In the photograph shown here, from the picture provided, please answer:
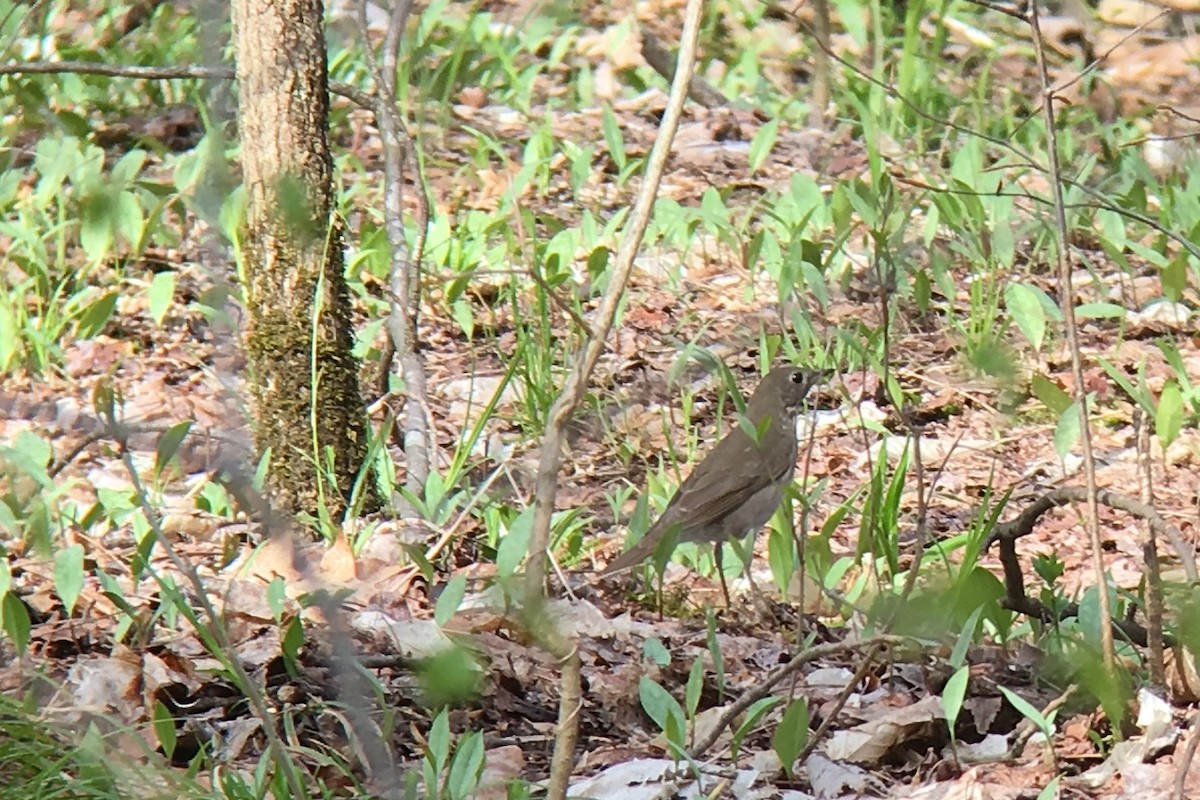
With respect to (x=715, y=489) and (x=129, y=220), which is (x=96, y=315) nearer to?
(x=129, y=220)

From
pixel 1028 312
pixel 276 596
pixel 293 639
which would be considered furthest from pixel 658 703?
pixel 1028 312

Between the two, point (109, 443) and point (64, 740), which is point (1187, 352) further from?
point (64, 740)

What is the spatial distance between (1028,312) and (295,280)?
96.7 inches

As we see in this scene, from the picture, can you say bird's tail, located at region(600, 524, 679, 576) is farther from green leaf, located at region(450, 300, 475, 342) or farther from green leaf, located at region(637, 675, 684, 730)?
green leaf, located at region(450, 300, 475, 342)

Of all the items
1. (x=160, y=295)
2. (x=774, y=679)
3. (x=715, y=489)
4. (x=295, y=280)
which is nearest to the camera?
(x=774, y=679)

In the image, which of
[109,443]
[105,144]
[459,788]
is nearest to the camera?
[459,788]

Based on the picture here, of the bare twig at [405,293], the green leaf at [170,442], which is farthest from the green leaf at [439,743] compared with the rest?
the bare twig at [405,293]

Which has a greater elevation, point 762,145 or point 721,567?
point 762,145

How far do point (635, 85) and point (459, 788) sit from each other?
608 centimetres

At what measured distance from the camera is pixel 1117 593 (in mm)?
3688

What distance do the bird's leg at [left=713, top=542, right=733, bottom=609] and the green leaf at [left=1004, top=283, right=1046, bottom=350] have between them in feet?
4.82

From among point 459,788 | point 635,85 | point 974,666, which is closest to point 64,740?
point 459,788

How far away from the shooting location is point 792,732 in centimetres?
311

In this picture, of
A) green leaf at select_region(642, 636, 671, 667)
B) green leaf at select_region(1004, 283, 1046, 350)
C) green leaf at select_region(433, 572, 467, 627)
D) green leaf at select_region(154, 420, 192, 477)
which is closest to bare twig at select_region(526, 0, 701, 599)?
green leaf at select_region(433, 572, 467, 627)
